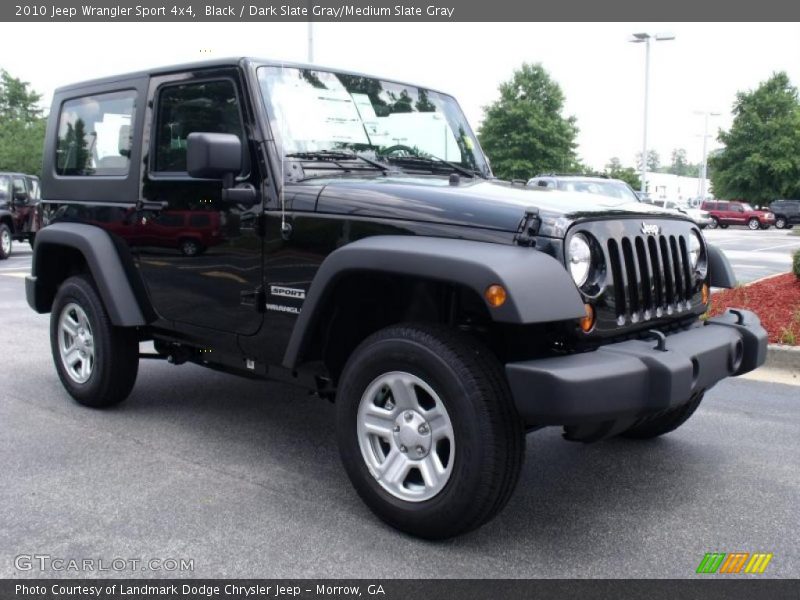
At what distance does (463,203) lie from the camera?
3.24 meters

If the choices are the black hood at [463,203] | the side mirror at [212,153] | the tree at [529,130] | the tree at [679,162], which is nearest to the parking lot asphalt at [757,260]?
the black hood at [463,203]

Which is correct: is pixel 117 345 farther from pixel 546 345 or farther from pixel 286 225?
pixel 546 345

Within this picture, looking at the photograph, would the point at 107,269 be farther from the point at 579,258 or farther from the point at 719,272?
the point at 719,272

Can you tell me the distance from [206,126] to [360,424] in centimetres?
192

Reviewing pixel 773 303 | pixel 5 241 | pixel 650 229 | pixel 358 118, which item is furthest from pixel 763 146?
pixel 650 229

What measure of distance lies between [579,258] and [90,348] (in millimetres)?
3377

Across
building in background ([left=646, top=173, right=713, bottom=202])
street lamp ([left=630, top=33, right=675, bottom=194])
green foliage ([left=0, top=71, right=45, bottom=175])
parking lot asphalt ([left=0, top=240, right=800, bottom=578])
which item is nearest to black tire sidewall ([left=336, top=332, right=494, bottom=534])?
parking lot asphalt ([left=0, top=240, right=800, bottom=578])

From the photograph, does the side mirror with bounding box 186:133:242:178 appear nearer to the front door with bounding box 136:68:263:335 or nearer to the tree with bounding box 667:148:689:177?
the front door with bounding box 136:68:263:335

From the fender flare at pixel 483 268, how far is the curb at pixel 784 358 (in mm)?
4447

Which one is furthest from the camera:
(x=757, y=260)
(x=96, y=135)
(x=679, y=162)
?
(x=679, y=162)

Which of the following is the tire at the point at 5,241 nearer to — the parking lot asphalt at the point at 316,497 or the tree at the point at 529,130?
the parking lot asphalt at the point at 316,497

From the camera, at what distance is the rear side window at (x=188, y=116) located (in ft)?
13.4

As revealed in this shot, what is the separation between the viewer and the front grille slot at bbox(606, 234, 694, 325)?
3293 millimetres
